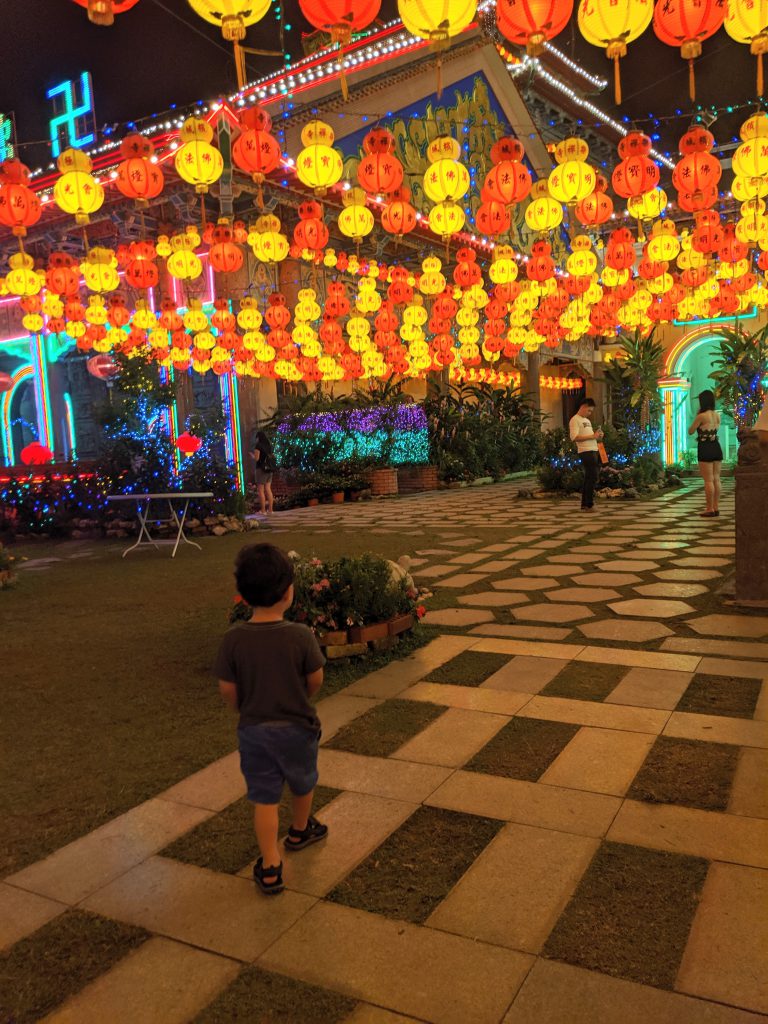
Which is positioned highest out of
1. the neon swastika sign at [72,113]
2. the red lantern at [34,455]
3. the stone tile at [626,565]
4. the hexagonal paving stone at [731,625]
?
the neon swastika sign at [72,113]

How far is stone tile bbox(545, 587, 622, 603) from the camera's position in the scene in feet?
18.1

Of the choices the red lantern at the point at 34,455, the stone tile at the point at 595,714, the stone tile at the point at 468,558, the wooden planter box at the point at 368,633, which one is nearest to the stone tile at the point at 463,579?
the stone tile at the point at 468,558

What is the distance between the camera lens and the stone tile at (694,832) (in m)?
2.22

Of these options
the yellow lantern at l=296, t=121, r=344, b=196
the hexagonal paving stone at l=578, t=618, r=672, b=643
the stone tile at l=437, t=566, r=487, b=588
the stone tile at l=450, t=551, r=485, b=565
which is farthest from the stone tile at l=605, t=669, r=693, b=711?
the yellow lantern at l=296, t=121, r=344, b=196

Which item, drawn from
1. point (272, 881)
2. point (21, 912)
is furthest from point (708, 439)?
point (21, 912)

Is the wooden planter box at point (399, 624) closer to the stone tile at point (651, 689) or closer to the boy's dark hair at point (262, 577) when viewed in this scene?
the stone tile at point (651, 689)

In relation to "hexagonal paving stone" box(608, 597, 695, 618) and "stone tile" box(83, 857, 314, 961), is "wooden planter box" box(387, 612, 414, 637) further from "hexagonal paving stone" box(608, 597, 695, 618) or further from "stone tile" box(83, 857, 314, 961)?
"stone tile" box(83, 857, 314, 961)

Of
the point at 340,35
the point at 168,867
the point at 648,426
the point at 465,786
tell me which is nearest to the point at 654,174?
the point at 340,35

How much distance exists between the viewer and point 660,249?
37.9 ft

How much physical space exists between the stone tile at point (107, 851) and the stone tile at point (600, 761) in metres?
1.31

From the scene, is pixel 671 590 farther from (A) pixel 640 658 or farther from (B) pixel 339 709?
(B) pixel 339 709

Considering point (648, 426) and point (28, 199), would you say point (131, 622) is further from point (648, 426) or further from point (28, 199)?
point (648, 426)

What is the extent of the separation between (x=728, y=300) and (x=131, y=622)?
14.3 metres

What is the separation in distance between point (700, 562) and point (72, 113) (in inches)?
660
